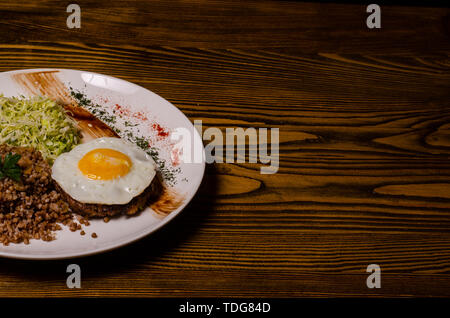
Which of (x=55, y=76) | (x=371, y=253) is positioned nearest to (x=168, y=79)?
(x=55, y=76)

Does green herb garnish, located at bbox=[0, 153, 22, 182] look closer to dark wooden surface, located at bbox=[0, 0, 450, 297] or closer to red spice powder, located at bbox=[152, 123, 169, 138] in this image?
dark wooden surface, located at bbox=[0, 0, 450, 297]

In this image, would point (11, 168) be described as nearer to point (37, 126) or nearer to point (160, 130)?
point (37, 126)

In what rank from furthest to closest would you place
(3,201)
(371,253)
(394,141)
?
(394,141) < (371,253) < (3,201)

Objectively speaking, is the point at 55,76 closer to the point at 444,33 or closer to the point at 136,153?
the point at 136,153

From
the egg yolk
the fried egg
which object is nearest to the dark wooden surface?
the fried egg

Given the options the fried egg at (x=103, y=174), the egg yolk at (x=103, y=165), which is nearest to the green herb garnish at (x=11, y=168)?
the fried egg at (x=103, y=174)

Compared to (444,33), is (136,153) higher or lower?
lower

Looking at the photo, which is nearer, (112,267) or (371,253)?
(112,267)

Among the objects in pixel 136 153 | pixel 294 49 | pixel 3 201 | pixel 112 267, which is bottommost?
pixel 112 267

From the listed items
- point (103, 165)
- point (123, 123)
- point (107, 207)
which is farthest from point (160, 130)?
point (107, 207)
